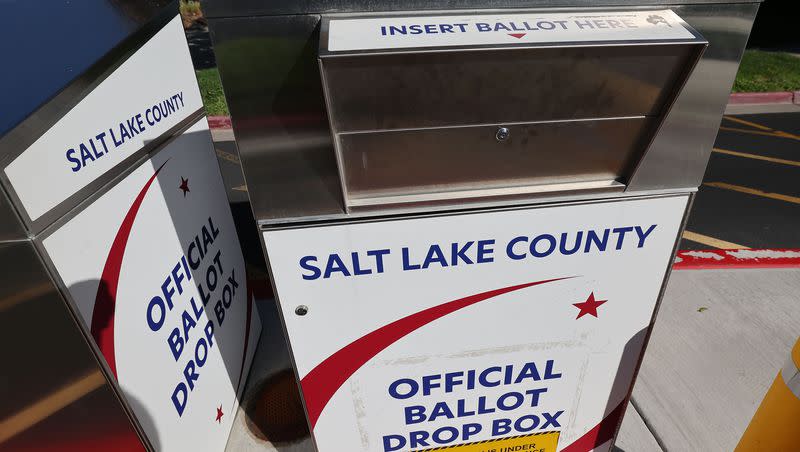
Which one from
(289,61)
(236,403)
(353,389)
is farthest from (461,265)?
(236,403)

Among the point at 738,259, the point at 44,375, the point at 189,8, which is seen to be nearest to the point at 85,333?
the point at 44,375

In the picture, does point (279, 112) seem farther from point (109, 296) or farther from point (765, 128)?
point (765, 128)

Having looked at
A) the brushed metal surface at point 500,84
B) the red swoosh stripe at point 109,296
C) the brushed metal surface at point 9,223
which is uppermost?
the brushed metal surface at point 500,84

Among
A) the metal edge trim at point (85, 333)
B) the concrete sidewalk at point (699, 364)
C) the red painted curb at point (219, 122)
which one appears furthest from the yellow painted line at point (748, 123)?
the metal edge trim at point (85, 333)

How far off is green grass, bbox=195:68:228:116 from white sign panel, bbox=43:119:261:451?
6.18 m

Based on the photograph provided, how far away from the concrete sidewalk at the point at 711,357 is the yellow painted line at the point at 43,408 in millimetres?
2977

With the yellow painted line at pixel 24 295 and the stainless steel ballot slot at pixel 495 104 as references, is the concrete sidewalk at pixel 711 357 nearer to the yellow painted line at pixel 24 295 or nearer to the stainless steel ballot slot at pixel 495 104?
the stainless steel ballot slot at pixel 495 104

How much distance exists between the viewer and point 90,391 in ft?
6.47

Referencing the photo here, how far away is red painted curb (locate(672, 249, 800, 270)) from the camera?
4598 millimetres

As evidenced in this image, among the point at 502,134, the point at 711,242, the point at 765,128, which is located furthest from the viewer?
the point at 765,128

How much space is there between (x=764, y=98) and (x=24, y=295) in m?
11.1

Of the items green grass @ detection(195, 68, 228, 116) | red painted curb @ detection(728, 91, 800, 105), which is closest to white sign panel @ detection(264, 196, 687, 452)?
green grass @ detection(195, 68, 228, 116)

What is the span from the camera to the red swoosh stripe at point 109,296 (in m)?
1.99

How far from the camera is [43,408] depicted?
1.89 metres
